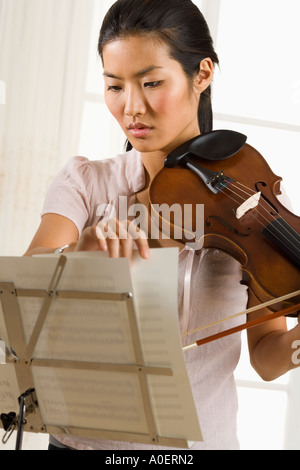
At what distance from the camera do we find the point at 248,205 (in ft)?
3.47

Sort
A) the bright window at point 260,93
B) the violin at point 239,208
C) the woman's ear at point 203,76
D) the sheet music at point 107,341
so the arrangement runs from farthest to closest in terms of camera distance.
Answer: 1. the bright window at point 260,93
2. the woman's ear at point 203,76
3. the violin at point 239,208
4. the sheet music at point 107,341

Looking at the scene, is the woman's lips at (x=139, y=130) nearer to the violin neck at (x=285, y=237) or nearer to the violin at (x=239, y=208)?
the violin at (x=239, y=208)

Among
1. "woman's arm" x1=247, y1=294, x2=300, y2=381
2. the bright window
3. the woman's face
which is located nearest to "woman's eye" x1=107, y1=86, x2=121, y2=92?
the woman's face

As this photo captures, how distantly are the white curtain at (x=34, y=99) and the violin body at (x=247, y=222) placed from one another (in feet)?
4.82

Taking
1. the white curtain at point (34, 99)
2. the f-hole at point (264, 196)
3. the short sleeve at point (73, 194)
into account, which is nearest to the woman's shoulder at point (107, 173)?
the short sleeve at point (73, 194)

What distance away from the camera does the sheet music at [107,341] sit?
772 millimetres

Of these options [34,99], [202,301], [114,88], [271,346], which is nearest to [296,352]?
[271,346]

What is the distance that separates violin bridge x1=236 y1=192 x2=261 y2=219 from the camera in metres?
1.04

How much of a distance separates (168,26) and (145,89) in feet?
0.39

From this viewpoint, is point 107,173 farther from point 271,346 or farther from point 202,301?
point 271,346

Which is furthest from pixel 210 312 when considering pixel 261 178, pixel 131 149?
pixel 131 149

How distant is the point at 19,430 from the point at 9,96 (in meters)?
1.83

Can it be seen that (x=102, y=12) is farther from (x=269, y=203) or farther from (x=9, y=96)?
(x=269, y=203)

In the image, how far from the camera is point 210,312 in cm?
106
